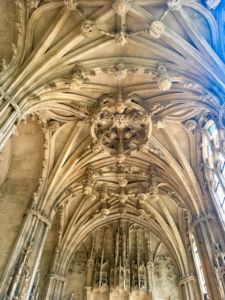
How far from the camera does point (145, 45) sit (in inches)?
432

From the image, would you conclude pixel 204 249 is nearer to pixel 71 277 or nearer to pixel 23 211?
pixel 23 211

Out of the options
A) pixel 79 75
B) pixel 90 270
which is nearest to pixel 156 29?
pixel 79 75

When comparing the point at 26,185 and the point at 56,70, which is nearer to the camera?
the point at 56,70

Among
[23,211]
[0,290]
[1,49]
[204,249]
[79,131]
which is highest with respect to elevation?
[79,131]

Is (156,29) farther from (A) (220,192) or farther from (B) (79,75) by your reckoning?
(A) (220,192)

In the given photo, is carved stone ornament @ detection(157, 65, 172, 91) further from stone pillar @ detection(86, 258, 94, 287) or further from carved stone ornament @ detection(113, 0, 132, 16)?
stone pillar @ detection(86, 258, 94, 287)

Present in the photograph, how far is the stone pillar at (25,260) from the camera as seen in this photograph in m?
9.58

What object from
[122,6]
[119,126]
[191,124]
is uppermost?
[122,6]

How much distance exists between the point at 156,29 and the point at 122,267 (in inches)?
483

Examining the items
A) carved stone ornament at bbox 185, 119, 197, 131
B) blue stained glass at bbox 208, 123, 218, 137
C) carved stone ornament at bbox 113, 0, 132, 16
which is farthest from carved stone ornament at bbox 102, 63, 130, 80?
blue stained glass at bbox 208, 123, 218, 137

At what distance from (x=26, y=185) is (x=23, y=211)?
4.66ft

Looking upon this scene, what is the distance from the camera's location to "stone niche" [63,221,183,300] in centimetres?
1597

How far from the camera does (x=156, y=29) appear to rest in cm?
1033

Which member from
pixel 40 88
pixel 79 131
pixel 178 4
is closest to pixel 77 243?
pixel 79 131
